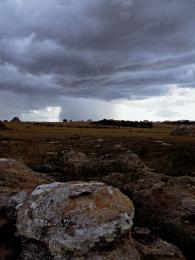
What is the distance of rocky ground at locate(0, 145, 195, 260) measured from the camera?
11188mm

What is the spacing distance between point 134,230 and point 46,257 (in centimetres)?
365

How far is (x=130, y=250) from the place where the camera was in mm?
11672

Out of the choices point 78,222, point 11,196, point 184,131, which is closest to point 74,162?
point 11,196

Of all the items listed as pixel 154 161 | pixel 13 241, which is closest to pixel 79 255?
pixel 13 241

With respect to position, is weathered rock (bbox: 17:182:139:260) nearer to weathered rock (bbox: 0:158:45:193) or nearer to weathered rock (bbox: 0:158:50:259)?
weathered rock (bbox: 0:158:50:259)

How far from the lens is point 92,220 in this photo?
11375mm

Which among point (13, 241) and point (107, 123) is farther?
point (107, 123)

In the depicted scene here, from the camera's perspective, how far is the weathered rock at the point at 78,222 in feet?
36.2

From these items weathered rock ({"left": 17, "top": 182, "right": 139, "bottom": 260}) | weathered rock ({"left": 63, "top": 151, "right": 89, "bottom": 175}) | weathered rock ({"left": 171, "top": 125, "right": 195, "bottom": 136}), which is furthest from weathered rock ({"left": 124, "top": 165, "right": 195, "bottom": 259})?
weathered rock ({"left": 171, "top": 125, "right": 195, "bottom": 136})

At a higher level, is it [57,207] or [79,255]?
[57,207]

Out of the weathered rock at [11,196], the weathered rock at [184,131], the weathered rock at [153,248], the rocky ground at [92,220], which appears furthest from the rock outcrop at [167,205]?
the weathered rock at [184,131]

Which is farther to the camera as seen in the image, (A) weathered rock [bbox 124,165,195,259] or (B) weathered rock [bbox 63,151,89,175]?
(B) weathered rock [bbox 63,151,89,175]

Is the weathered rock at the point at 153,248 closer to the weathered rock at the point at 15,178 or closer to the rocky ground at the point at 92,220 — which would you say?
the rocky ground at the point at 92,220

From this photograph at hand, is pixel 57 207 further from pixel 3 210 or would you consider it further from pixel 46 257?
pixel 3 210
